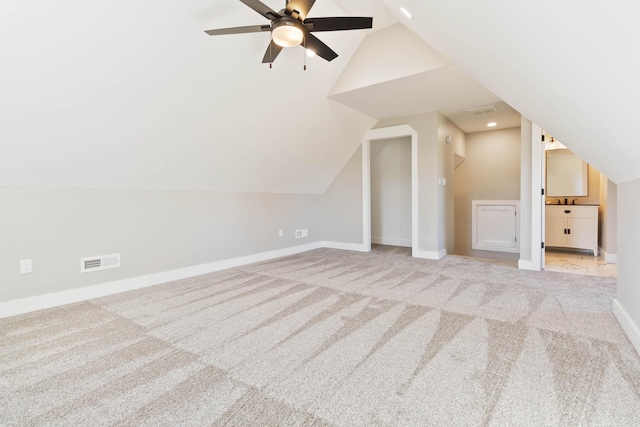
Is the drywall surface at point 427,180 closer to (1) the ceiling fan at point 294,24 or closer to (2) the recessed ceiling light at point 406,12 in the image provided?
(2) the recessed ceiling light at point 406,12

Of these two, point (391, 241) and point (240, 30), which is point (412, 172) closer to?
point (391, 241)

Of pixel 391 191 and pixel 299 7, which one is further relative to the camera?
pixel 391 191

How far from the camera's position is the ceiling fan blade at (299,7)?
200 cm

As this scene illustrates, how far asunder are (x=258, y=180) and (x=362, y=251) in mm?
2294

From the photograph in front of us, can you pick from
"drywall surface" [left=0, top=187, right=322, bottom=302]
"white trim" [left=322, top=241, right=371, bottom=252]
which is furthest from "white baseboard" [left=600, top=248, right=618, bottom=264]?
"drywall surface" [left=0, top=187, right=322, bottom=302]

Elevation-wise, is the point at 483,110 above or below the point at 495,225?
above

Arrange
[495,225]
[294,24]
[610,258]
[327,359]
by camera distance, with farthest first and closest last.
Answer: [495,225]
[610,258]
[294,24]
[327,359]

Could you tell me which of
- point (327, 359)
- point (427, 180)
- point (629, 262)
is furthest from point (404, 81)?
point (327, 359)

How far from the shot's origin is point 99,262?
2.97 metres

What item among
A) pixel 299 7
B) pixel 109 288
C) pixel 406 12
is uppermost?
pixel 406 12

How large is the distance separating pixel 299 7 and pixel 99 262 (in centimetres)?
303

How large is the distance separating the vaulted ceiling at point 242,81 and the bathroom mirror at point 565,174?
2561 mm

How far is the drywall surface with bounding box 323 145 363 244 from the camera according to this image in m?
5.42

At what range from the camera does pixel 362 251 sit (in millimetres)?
5336
